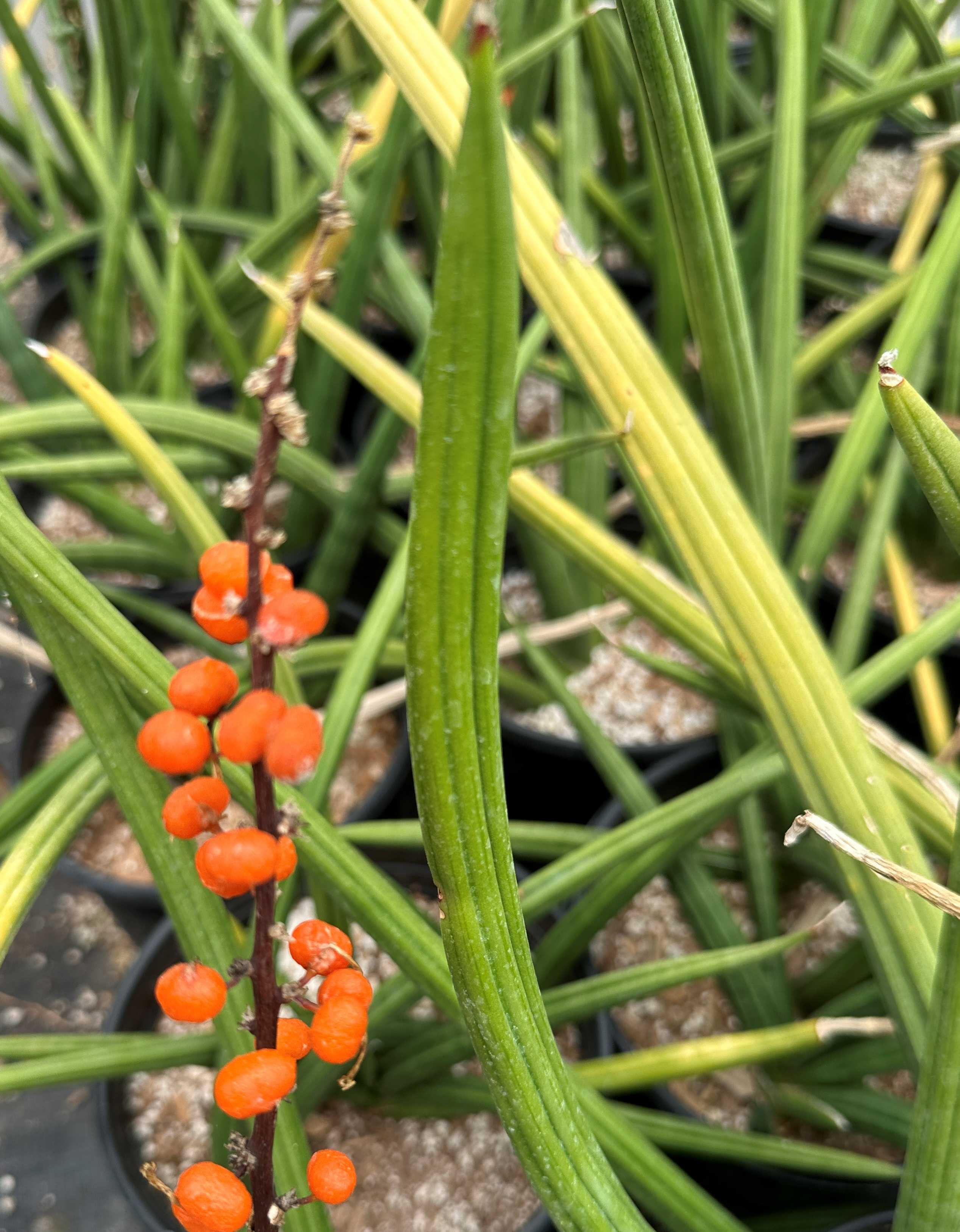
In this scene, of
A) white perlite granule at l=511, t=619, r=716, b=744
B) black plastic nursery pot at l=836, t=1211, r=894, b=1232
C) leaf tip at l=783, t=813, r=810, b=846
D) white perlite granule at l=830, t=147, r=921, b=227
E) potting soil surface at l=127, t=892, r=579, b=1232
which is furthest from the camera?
white perlite granule at l=830, t=147, r=921, b=227

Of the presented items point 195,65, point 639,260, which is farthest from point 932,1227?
point 195,65

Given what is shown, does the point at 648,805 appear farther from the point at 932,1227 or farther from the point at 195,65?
the point at 195,65

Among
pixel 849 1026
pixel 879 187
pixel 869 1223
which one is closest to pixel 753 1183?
pixel 869 1223

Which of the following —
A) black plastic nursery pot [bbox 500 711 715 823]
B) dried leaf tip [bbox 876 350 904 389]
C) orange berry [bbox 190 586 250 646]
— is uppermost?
dried leaf tip [bbox 876 350 904 389]

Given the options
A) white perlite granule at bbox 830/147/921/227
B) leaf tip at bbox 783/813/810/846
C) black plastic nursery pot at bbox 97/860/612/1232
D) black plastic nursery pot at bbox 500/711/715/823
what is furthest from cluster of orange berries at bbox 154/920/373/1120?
white perlite granule at bbox 830/147/921/227

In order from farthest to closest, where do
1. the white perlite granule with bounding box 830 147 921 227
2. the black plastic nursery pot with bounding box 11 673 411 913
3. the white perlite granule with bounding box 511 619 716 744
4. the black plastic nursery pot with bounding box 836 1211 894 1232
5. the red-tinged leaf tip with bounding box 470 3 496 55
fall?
the white perlite granule with bounding box 830 147 921 227, the white perlite granule with bounding box 511 619 716 744, the black plastic nursery pot with bounding box 11 673 411 913, the black plastic nursery pot with bounding box 836 1211 894 1232, the red-tinged leaf tip with bounding box 470 3 496 55

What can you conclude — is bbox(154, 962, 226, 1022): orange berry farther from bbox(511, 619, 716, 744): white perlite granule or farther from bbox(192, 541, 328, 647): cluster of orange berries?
bbox(511, 619, 716, 744): white perlite granule

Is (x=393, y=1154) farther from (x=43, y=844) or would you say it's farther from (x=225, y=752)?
(x=225, y=752)
